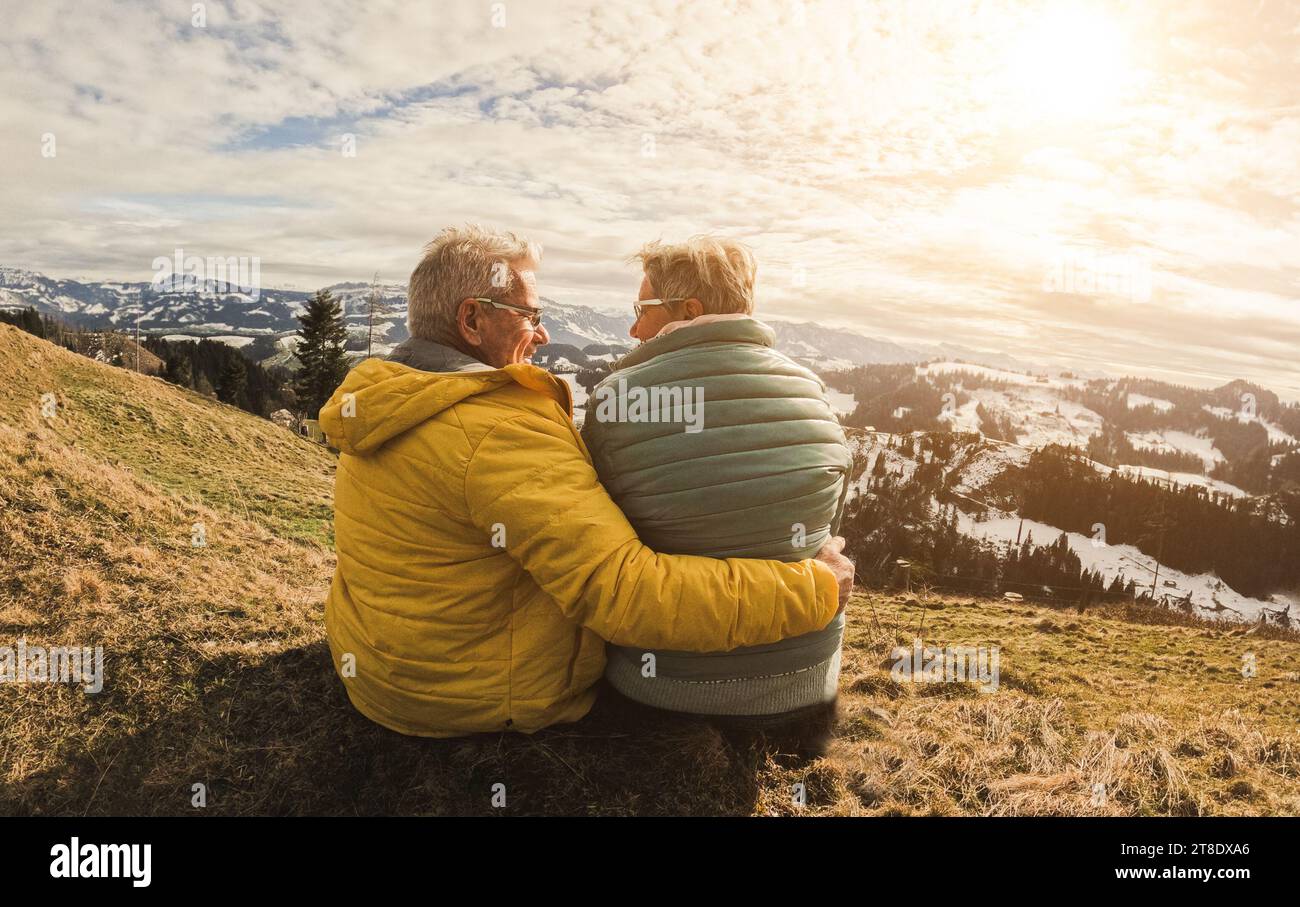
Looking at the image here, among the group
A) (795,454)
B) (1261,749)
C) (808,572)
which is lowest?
(1261,749)

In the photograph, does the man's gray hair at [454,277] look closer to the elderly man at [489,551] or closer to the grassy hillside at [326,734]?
the elderly man at [489,551]

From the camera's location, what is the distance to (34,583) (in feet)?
20.7

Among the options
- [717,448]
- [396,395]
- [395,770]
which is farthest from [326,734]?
[717,448]

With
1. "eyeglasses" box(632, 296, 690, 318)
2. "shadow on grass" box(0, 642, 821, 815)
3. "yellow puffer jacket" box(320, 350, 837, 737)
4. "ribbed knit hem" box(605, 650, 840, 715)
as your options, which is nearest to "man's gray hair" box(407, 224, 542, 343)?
"yellow puffer jacket" box(320, 350, 837, 737)

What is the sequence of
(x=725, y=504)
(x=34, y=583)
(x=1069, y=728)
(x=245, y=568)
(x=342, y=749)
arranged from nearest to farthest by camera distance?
1. (x=725, y=504)
2. (x=342, y=749)
3. (x=1069, y=728)
4. (x=34, y=583)
5. (x=245, y=568)

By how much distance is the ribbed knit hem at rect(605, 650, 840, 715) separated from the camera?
4086 mm

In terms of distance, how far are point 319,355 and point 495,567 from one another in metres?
76.9

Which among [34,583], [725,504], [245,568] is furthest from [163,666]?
[725,504]

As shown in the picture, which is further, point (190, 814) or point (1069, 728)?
point (1069, 728)

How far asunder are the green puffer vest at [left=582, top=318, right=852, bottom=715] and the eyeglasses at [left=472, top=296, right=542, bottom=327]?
54 centimetres

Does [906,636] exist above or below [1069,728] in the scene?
below

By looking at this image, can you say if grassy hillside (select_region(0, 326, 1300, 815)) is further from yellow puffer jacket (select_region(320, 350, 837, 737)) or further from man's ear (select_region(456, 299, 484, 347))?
man's ear (select_region(456, 299, 484, 347))
